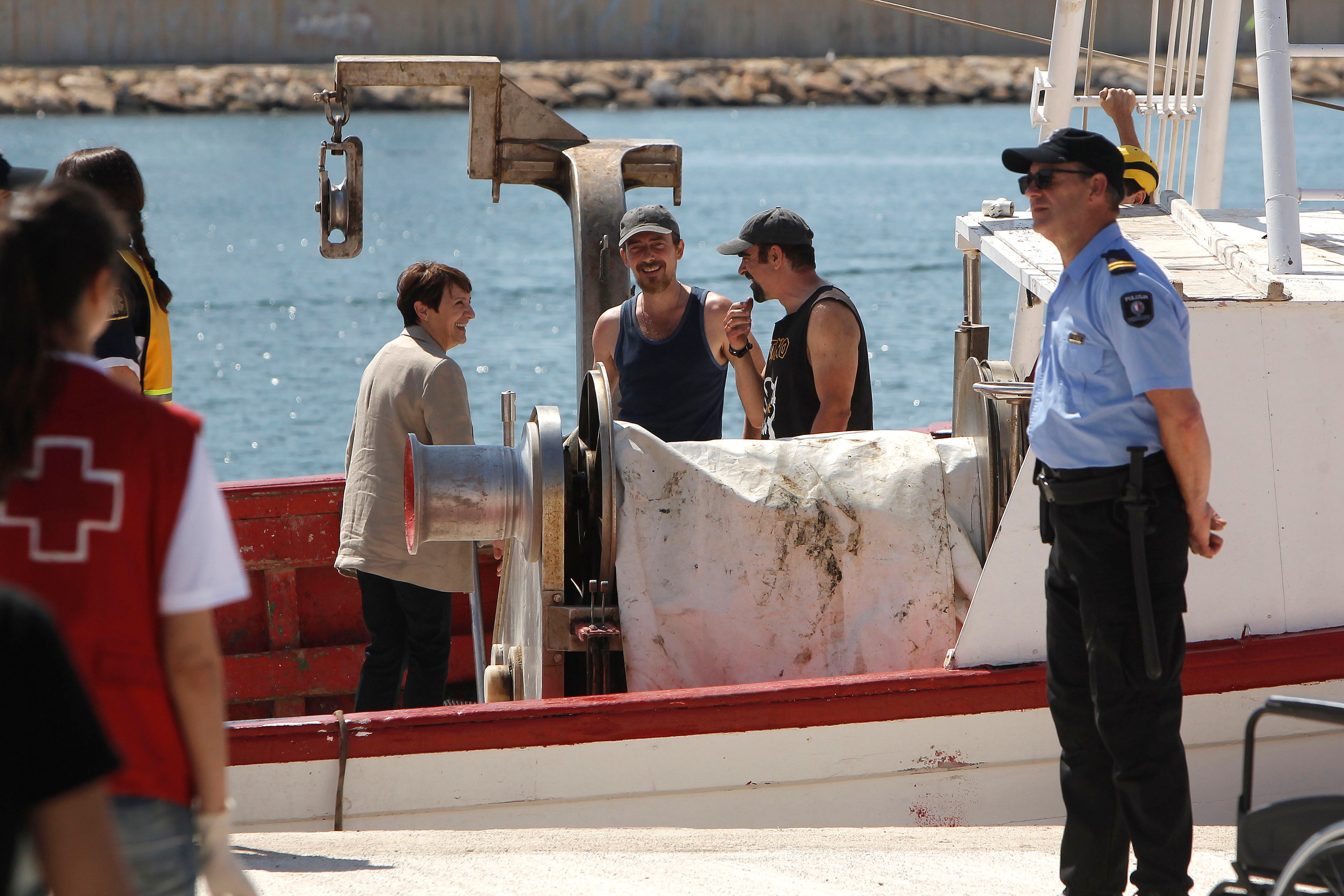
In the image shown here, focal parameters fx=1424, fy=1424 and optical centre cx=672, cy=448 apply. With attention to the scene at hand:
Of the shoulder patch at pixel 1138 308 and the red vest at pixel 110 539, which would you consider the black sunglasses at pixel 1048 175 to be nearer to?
the shoulder patch at pixel 1138 308

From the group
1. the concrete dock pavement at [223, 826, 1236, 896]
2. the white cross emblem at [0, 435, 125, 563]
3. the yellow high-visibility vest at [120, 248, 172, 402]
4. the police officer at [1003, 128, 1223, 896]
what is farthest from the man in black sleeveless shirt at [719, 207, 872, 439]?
the white cross emblem at [0, 435, 125, 563]

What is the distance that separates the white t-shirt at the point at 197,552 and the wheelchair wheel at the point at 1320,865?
188 centimetres

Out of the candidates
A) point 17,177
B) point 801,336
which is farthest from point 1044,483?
point 17,177

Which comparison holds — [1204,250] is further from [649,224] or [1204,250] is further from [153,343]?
[153,343]

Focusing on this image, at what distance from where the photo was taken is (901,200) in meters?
41.3

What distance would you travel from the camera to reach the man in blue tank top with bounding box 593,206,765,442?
5.18m

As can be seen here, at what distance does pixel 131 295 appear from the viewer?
3371 millimetres

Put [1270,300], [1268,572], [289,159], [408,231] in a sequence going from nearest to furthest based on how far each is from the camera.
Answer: [1270,300], [1268,572], [408,231], [289,159]

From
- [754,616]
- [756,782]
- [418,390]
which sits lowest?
[756,782]

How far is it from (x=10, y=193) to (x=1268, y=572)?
3.39 metres

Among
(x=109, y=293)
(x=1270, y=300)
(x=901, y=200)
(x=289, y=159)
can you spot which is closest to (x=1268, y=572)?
(x=1270, y=300)

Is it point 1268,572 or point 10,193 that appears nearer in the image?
point 10,193

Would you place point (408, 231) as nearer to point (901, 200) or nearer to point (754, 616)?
point (901, 200)

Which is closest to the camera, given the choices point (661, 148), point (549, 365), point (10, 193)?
point (10, 193)
